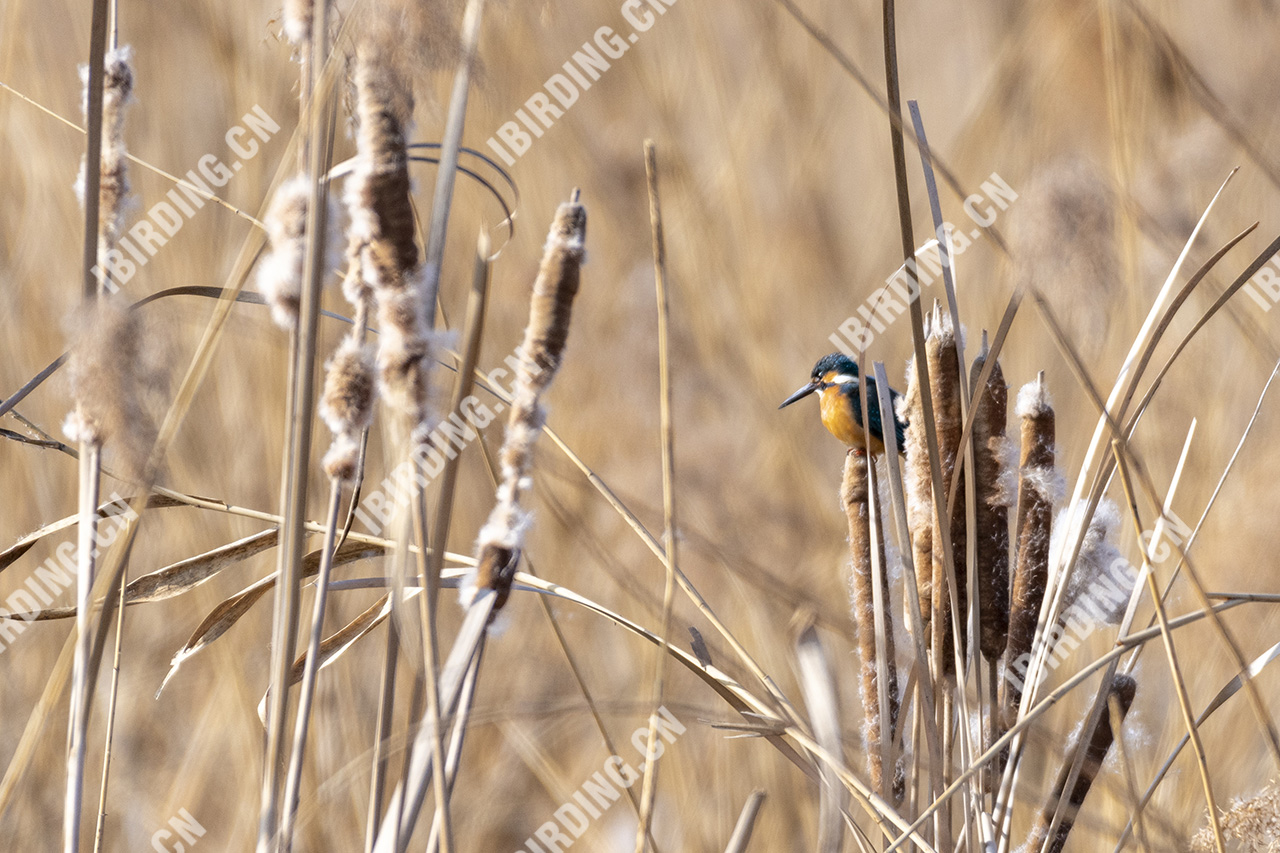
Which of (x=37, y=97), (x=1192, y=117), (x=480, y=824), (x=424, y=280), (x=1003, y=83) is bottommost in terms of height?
(x=480, y=824)

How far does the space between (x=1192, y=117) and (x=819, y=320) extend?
0.45 metres

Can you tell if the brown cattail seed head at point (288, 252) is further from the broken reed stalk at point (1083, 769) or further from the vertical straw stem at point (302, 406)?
the broken reed stalk at point (1083, 769)

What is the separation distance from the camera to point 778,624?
0.96 metres

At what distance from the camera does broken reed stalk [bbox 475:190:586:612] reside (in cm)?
20

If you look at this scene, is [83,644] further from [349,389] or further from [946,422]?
[946,422]

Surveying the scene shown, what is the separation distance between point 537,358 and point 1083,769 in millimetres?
308

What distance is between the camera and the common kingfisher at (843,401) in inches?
20.7

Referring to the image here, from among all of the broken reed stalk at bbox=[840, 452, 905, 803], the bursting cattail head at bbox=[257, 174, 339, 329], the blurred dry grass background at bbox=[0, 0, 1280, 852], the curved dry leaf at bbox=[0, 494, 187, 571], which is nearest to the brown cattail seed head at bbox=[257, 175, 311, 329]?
the bursting cattail head at bbox=[257, 174, 339, 329]

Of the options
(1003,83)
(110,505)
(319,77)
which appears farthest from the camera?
(1003,83)

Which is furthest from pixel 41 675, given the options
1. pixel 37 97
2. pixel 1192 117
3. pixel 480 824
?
pixel 1192 117

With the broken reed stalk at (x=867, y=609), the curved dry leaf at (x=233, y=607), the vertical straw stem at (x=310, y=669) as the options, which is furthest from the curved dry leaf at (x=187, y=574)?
the broken reed stalk at (x=867, y=609)

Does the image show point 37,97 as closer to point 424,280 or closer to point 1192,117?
point 424,280

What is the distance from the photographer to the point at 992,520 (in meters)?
0.36

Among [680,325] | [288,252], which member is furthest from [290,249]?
[680,325]
